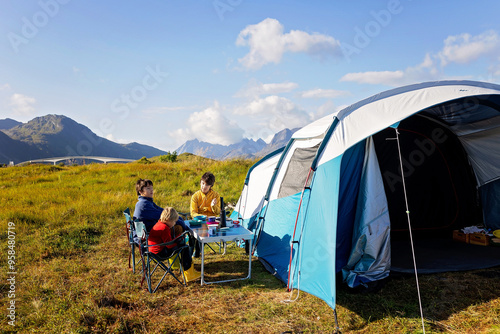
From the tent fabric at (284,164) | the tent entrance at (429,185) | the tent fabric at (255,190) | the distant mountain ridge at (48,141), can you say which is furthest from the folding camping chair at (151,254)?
the distant mountain ridge at (48,141)

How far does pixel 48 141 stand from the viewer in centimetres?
13775

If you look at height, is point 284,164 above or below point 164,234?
above

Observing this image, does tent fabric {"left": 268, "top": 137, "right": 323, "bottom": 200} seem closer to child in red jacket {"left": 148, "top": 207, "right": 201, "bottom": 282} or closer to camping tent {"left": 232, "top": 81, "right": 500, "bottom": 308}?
camping tent {"left": 232, "top": 81, "right": 500, "bottom": 308}

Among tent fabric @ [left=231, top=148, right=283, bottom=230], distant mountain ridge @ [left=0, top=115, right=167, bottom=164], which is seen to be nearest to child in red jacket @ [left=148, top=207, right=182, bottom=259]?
tent fabric @ [left=231, top=148, right=283, bottom=230]

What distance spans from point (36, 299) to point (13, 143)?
134903mm

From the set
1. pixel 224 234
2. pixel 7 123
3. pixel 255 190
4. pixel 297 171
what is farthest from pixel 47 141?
pixel 297 171

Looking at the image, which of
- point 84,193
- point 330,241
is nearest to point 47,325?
point 330,241

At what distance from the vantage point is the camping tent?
3.70 meters

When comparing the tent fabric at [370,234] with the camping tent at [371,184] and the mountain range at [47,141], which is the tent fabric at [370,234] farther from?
the mountain range at [47,141]

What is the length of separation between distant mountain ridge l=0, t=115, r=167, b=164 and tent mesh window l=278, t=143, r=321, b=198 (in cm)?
9789

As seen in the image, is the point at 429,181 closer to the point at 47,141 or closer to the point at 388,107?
the point at 388,107

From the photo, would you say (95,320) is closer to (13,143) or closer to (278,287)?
(278,287)

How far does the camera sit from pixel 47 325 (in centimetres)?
321

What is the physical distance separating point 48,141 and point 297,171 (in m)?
158
